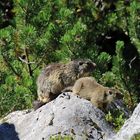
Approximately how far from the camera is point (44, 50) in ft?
34.3

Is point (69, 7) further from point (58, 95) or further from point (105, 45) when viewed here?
point (58, 95)

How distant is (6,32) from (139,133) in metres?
4.90

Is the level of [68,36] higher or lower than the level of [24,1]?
lower

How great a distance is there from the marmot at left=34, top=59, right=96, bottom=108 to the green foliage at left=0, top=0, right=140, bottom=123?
47.3 inches

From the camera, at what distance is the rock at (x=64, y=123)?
6820mm

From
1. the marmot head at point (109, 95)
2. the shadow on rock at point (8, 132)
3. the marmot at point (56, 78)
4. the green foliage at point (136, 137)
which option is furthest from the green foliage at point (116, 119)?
the green foliage at point (136, 137)

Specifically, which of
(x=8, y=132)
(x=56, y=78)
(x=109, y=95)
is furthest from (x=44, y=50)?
(x=8, y=132)

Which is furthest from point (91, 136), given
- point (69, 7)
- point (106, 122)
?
point (69, 7)

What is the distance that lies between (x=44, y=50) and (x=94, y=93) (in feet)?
9.79

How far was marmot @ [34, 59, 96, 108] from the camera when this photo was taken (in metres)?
8.05

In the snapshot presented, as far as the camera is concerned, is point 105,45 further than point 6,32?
Yes

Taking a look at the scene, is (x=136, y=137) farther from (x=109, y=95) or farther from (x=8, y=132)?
(x=8, y=132)

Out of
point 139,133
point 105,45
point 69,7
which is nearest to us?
point 139,133

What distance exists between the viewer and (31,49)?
1045cm
